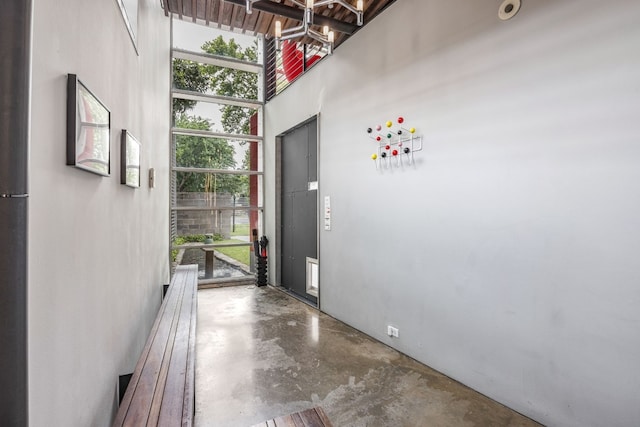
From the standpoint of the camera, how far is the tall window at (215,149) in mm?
5887

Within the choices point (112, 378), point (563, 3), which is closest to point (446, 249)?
point (563, 3)

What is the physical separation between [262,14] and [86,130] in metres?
3.62

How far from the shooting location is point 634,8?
173cm

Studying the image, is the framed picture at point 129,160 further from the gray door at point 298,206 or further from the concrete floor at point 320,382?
the gray door at point 298,206

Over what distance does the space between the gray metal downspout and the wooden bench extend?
73 cm

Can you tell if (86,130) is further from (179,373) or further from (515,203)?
(515,203)

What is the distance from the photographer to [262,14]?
4.12 metres

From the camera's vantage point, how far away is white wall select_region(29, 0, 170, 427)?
0.95 metres

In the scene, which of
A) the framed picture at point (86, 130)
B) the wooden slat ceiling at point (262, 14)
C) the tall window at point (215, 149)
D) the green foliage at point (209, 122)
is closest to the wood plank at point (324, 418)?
the framed picture at point (86, 130)

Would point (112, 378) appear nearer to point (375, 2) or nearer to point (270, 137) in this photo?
point (375, 2)

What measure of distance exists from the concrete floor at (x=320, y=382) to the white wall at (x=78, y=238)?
80cm

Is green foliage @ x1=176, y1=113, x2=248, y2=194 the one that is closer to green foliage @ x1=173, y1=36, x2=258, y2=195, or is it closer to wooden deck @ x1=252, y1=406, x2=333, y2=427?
green foliage @ x1=173, y1=36, x2=258, y2=195

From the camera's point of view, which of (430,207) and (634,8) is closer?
(634,8)

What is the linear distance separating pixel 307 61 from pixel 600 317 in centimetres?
484
